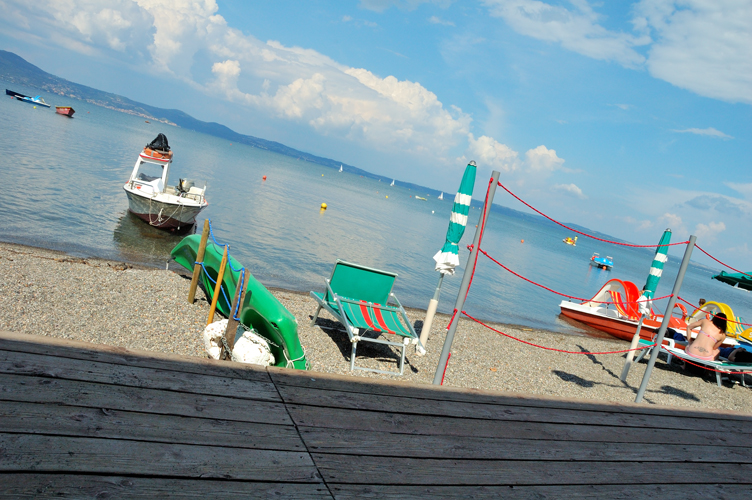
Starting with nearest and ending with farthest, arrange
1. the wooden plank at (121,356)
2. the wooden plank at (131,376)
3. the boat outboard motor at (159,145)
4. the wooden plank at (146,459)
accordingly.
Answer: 1. the wooden plank at (146,459)
2. the wooden plank at (131,376)
3. the wooden plank at (121,356)
4. the boat outboard motor at (159,145)

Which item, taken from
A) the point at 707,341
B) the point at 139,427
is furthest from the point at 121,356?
the point at 707,341

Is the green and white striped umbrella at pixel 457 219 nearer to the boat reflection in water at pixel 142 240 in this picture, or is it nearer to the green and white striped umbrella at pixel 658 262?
the green and white striped umbrella at pixel 658 262

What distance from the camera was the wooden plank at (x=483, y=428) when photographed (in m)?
2.24

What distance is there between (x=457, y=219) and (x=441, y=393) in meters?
4.39

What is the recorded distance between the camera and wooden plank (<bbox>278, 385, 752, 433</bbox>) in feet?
7.98

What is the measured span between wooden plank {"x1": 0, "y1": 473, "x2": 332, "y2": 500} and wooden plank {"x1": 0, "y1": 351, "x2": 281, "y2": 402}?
0.66 m

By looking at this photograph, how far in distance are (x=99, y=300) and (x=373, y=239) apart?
65.0ft

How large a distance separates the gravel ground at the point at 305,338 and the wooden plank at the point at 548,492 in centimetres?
264

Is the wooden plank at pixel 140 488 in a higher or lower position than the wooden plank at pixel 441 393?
lower

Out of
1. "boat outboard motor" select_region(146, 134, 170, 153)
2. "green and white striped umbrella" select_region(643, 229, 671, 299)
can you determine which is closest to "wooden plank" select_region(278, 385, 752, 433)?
"green and white striped umbrella" select_region(643, 229, 671, 299)

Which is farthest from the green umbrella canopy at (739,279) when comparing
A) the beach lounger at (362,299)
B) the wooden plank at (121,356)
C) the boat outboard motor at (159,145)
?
the boat outboard motor at (159,145)

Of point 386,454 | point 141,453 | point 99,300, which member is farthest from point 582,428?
point 99,300

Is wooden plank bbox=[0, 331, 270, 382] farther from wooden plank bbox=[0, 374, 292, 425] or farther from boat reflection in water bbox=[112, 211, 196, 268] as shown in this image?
boat reflection in water bbox=[112, 211, 196, 268]

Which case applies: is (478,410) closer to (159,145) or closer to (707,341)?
(707,341)
